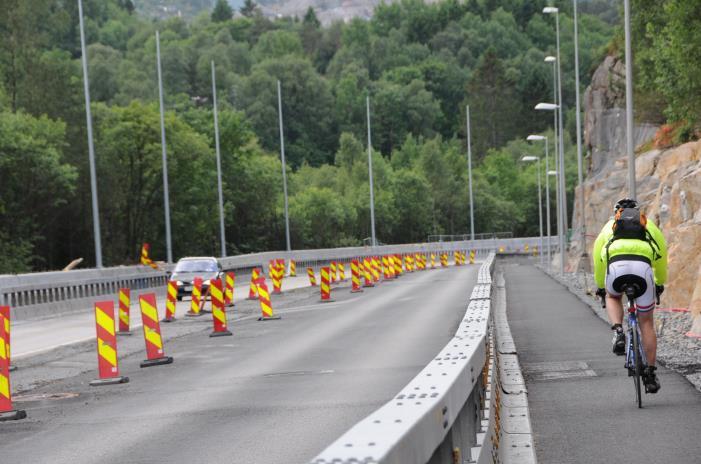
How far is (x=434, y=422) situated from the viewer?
4.98m

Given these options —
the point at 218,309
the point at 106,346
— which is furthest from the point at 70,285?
the point at 106,346

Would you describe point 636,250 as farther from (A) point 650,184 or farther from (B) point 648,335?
(A) point 650,184

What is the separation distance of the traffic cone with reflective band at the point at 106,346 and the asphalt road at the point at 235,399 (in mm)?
252

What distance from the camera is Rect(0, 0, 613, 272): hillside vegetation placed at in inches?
3061

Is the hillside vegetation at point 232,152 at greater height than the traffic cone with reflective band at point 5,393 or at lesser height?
greater

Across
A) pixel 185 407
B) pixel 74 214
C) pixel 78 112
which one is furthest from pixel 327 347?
pixel 78 112

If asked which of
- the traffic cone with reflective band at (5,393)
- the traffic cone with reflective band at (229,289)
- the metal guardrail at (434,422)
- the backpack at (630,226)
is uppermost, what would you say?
the backpack at (630,226)

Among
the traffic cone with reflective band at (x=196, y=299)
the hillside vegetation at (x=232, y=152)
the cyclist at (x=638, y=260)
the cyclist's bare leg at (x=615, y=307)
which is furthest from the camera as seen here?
the hillside vegetation at (x=232, y=152)

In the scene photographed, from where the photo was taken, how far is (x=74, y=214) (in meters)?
81.4

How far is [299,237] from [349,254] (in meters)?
19.2

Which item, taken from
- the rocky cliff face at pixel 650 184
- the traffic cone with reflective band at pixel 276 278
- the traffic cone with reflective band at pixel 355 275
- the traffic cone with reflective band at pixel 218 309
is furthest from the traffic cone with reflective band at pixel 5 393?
the traffic cone with reflective band at pixel 355 275

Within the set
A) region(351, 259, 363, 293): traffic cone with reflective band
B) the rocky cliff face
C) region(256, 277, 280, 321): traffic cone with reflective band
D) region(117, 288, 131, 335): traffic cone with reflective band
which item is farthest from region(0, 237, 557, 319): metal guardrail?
the rocky cliff face

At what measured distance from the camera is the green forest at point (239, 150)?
236 ft

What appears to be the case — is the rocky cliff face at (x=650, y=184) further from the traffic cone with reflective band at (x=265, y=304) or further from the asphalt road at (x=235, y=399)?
the traffic cone with reflective band at (x=265, y=304)
